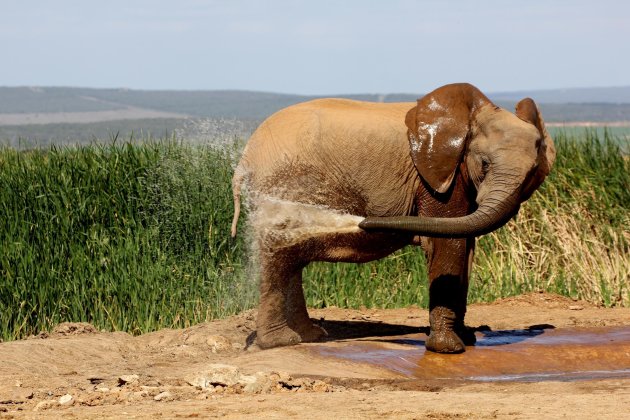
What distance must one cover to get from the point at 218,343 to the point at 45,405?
2.90m

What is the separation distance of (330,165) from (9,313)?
4.10 meters

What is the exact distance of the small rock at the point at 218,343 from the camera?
10398 millimetres

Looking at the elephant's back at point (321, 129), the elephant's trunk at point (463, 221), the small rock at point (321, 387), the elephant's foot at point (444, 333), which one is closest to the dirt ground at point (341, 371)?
the small rock at point (321, 387)

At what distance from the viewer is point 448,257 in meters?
9.57

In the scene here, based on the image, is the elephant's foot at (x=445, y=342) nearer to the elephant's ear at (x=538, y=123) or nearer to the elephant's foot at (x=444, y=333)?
the elephant's foot at (x=444, y=333)

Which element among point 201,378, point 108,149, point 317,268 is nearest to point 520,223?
point 317,268

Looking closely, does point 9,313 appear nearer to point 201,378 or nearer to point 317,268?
point 317,268

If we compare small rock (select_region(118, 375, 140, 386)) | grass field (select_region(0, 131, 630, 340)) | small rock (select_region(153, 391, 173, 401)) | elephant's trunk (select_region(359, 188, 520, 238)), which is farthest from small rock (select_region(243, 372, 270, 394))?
grass field (select_region(0, 131, 630, 340))

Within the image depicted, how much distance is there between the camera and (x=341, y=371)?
8.89m

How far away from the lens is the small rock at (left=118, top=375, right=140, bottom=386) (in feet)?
27.2

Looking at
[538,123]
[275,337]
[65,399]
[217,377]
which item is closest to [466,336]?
[275,337]

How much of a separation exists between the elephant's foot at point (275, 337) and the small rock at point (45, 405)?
254 centimetres

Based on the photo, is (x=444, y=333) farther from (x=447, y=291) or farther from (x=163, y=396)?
(x=163, y=396)

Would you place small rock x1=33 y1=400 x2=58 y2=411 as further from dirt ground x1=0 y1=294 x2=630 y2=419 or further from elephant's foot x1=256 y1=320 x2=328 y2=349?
elephant's foot x1=256 y1=320 x2=328 y2=349
